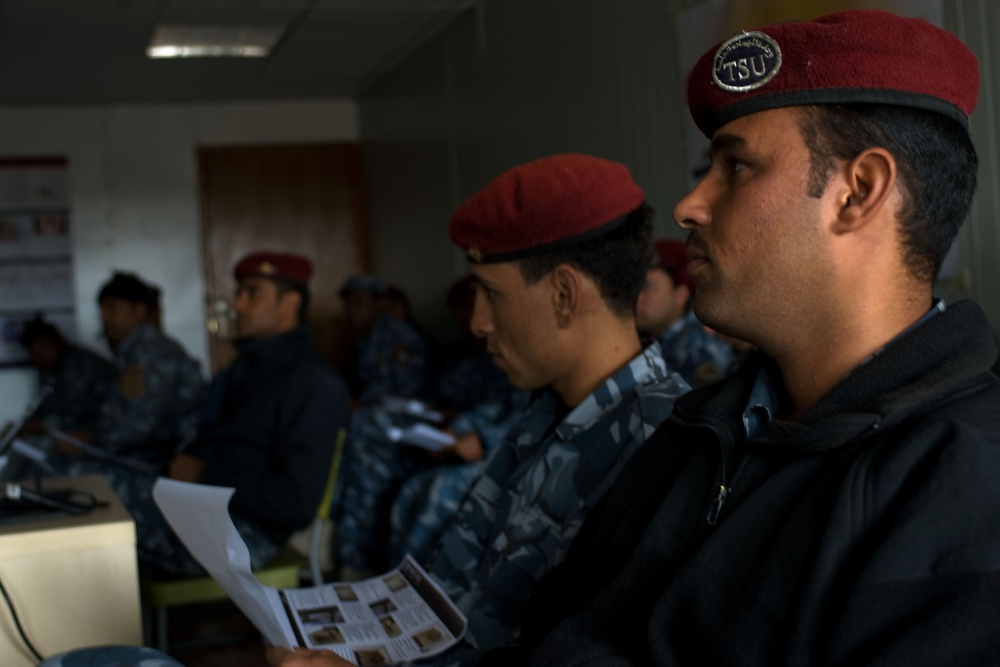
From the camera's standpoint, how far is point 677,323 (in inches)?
134

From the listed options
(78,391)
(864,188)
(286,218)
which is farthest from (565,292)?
(286,218)

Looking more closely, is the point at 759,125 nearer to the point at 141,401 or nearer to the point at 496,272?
the point at 496,272

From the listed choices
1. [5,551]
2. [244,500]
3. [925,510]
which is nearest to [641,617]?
[925,510]

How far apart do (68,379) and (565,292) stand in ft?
16.5

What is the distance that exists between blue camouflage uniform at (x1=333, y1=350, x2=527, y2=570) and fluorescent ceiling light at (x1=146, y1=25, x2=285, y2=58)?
266 centimetres

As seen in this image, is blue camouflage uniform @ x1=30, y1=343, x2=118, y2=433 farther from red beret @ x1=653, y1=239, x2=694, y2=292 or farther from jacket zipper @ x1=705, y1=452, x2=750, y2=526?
jacket zipper @ x1=705, y1=452, x2=750, y2=526

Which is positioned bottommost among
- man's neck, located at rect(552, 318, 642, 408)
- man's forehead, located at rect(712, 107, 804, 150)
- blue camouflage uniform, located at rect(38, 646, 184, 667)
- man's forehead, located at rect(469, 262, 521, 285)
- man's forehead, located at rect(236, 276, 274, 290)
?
blue camouflage uniform, located at rect(38, 646, 184, 667)

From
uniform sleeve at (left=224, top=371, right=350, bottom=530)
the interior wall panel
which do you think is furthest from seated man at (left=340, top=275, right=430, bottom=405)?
uniform sleeve at (left=224, top=371, right=350, bottom=530)

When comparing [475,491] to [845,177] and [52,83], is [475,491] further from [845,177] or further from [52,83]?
[52,83]

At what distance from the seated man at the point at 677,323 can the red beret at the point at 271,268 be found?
3.86ft

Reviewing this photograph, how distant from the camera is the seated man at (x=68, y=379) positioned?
5.64 m

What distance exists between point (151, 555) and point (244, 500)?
27cm

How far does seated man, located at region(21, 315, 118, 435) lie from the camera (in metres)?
5.64

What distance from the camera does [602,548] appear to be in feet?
3.58
